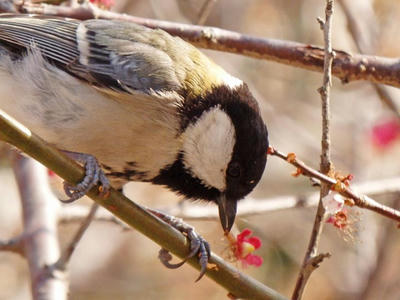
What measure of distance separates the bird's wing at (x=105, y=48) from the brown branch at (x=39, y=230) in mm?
700

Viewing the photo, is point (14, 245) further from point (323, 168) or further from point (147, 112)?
point (323, 168)

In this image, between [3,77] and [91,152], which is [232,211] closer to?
[91,152]

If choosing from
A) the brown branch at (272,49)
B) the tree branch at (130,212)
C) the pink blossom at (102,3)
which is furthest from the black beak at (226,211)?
the pink blossom at (102,3)

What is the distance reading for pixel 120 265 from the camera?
16.7 feet

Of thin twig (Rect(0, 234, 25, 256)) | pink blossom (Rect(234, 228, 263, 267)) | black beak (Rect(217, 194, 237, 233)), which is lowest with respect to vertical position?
thin twig (Rect(0, 234, 25, 256))

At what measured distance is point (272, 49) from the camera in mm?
3014

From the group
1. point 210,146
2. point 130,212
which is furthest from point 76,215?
point 130,212

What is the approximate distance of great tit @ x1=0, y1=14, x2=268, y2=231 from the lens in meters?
2.62

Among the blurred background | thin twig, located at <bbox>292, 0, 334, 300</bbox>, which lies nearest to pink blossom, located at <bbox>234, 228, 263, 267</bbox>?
thin twig, located at <bbox>292, 0, 334, 300</bbox>

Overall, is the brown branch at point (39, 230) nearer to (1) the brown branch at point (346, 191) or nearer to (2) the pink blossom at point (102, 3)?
(2) the pink blossom at point (102, 3)

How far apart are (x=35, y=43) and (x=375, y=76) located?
138 centimetres

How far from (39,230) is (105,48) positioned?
0.86 meters

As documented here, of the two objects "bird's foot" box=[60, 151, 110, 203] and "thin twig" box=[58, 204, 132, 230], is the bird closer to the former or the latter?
Result: "bird's foot" box=[60, 151, 110, 203]

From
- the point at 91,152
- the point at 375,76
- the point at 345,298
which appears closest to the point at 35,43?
the point at 91,152
